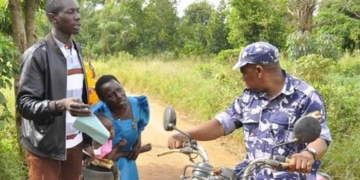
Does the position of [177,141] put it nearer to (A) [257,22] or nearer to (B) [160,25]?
(A) [257,22]

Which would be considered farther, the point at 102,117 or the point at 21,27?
the point at 21,27

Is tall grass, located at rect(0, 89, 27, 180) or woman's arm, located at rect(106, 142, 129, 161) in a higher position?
woman's arm, located at rect(106, 142, 129, 161)

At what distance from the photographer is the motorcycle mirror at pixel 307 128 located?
1.79m

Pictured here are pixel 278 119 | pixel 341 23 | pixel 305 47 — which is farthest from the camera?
pixel 341 23

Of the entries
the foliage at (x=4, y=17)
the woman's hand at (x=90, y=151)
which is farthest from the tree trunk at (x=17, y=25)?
the woman's hand at (x=90, y=151)

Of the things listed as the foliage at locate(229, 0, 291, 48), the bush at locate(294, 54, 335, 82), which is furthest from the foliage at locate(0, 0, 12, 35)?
the foliage at locate(229, 0, 291, 48)

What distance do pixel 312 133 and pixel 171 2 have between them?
18133mm

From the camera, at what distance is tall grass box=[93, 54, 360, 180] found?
533 cm

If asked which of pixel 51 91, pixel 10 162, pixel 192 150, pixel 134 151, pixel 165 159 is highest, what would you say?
pixel 51 91

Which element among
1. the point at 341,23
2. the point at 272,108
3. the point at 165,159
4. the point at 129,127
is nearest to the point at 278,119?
the point at 272,108

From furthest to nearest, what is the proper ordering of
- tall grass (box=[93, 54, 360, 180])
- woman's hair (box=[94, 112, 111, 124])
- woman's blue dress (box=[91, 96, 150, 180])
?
tall grass (box=[93, 54, 360, 180]) → woman's blue dress (box=[91, 96, 150, 180]) → woman's hair (box=[94, 112, 111, 124])

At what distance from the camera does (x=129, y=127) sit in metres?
3.17

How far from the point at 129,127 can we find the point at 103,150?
22cm

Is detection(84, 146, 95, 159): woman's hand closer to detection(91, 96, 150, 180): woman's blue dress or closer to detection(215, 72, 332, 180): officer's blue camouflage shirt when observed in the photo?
detection(91, 96, 150, 180): woman's blue dress
